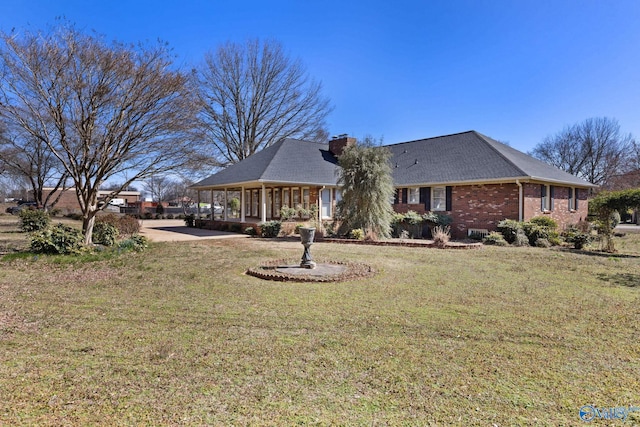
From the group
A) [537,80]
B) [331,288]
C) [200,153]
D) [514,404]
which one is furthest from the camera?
[537,80]

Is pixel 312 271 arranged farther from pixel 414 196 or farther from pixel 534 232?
pixel 414 196

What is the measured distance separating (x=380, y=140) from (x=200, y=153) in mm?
8047

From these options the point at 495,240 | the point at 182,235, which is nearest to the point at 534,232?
the point at 495,240

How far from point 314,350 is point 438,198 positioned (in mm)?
15629

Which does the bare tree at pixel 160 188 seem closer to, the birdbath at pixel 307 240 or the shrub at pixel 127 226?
the shrub at pixel 127 226

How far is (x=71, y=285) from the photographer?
277 inches

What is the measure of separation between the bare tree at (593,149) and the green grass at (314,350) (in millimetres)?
40798

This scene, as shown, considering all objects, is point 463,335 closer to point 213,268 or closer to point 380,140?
point 213,268

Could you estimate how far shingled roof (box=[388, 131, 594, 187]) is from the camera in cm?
1612


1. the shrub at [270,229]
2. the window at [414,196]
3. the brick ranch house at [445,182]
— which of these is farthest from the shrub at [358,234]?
the window at [414,196]

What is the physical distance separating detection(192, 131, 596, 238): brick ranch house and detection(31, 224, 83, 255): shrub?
842cm

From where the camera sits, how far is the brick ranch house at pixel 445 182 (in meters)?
15.9

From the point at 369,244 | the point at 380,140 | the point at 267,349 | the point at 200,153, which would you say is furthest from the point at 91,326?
the point at 380,140

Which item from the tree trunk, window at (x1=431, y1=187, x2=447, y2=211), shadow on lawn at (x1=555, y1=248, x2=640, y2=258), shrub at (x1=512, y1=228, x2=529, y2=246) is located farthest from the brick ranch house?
the tree trunk
